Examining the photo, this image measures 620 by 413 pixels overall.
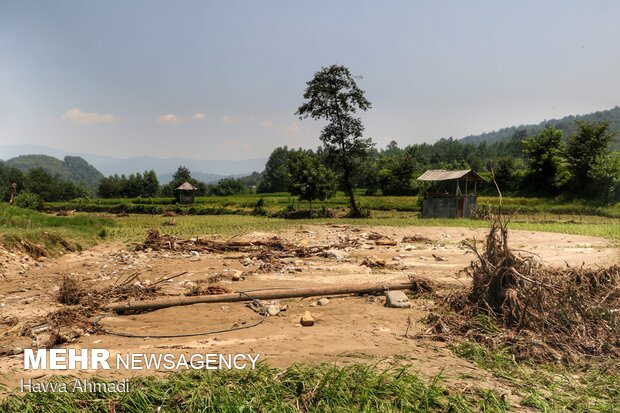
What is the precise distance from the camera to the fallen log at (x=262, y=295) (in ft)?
23.5

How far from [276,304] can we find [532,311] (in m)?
4.24

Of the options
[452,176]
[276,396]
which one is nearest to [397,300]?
[276,396]

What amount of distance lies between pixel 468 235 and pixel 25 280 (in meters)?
15.1

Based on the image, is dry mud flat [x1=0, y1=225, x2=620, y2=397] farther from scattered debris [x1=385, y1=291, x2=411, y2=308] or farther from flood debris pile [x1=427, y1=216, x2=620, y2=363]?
flood debris pile [x1=427, y1=216, x2=620, y2=363]

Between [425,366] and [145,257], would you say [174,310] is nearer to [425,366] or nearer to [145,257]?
[425,366]

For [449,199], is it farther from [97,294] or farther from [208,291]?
[97,294]

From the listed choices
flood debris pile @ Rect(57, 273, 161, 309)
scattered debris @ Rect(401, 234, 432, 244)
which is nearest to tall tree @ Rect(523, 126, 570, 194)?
scattered debris @ Rect(401, 234, 432, 244)

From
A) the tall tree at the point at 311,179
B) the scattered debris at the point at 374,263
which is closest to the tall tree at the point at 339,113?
the tall tree at the point at 311,179

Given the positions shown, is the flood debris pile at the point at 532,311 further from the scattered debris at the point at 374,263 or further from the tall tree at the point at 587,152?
the tall tree at the point at 587,152

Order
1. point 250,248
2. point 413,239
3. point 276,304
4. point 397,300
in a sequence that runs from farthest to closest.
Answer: point 413,239 → point 250,248 → point 276,304 → point 397,300

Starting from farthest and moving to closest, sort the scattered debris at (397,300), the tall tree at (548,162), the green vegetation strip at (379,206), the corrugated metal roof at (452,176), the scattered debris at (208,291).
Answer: the tall tree at (548,162), the green vegetation strip at (379,206), the corrugated metal roof at (452,176), the scattered debris at (208,291), the scattered debris at (397,300)

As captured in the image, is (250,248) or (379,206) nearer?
(250,248)

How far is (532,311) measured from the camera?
20.1 ft

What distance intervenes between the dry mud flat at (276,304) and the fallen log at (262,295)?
136 millimetres
